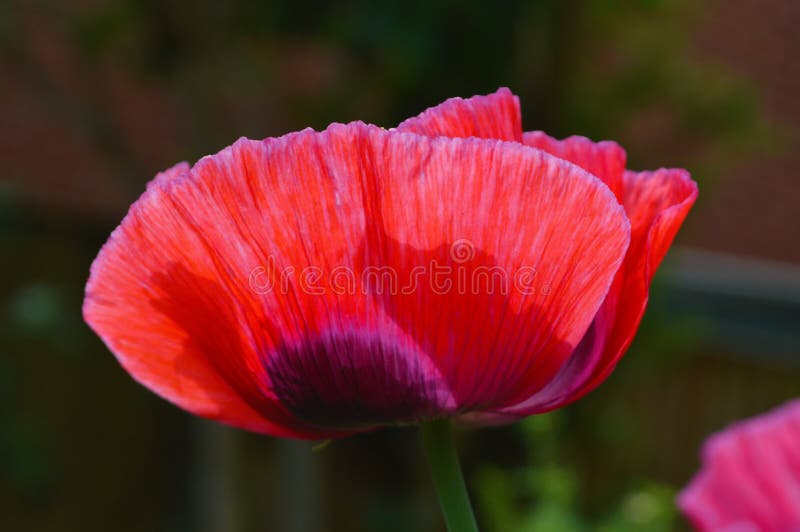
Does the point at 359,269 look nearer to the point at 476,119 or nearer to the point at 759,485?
the point at 476,119

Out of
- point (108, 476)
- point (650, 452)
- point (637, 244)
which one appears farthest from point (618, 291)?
point (108, 476)

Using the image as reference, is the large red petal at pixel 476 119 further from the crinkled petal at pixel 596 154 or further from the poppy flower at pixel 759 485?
the poppy flower at pixel 759 485

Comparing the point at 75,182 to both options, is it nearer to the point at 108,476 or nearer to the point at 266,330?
the point at 108,476

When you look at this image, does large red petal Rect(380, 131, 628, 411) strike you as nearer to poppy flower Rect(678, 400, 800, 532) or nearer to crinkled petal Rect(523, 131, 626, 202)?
crinkled petal Rect(523, 131, 626, 202)

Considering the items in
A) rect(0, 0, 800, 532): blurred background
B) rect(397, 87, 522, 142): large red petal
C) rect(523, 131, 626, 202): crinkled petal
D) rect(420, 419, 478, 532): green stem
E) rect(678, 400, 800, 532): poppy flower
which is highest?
rect(397, 87, 522, 142): large red petal

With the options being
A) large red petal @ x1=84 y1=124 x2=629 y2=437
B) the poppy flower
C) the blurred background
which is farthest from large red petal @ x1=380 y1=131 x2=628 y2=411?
the blurred background

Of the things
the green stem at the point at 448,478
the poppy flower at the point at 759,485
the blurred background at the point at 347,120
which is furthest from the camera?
the blurred background at the point at 347,120

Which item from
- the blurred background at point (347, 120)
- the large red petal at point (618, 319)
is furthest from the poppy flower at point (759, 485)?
the blurred background at point (347, 120)
